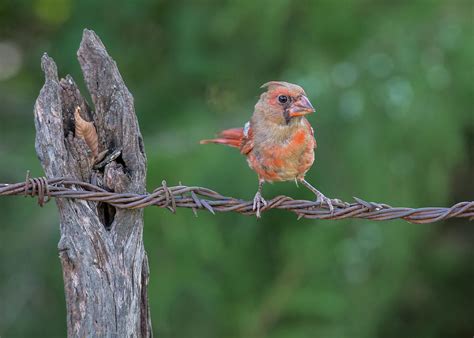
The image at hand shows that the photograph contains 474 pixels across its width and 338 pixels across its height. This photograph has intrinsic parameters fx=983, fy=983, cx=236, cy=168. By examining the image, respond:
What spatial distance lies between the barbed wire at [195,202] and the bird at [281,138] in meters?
0.76

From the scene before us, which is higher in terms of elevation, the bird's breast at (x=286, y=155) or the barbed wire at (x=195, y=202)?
the bird's breast at (x=286, y=155)

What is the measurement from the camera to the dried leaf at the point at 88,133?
129 inches

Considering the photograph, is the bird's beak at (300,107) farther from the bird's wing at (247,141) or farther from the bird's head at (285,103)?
the bird's wing at (247,141)

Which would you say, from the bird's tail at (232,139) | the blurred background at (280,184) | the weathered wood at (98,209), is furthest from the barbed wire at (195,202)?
the blurred background at (280,184)

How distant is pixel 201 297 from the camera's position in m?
7.23

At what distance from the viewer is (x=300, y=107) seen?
4312 mm

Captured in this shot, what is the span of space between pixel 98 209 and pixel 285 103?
1.37m

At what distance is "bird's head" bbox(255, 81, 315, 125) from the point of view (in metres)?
4.31

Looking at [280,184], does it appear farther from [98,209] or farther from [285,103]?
[98,209]

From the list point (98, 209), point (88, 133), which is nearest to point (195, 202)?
point (98, 209)

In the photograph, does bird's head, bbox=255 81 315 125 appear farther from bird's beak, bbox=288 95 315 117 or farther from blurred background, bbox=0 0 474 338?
blurred background, bbox=0 0 474 338

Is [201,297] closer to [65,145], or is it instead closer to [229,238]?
[229,238]

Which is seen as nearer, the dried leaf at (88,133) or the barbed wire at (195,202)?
the barbed wire at (195,202)

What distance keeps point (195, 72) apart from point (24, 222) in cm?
228
